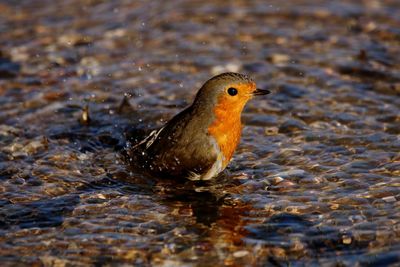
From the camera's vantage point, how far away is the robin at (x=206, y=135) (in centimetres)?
689

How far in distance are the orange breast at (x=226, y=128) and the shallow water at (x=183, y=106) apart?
324mm

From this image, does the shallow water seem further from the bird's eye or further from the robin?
the bird's eye

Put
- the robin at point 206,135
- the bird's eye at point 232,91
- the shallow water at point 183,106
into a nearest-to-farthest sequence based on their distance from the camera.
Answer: the shallow water at point 183,106, the robin at point 206,135, the bird's eye at point 232,91

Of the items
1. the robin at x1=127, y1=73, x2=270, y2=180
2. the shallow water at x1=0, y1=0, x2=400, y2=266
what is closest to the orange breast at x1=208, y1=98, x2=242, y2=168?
the robin at x1=127, y1=73, x2=270, y2=180

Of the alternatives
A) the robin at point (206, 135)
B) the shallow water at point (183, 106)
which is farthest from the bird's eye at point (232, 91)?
the shallow water at point (183, 106)

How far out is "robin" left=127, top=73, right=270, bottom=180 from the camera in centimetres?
689

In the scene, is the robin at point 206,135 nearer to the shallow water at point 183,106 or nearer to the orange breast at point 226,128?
the orange breast at point 226,128

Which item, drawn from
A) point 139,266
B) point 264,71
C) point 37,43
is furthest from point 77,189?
point 37,43

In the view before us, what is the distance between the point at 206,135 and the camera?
6965 mm

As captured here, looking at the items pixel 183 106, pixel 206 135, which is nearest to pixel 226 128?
pixel 206 135

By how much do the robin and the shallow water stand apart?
18 cm

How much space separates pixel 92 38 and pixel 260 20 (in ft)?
7.52

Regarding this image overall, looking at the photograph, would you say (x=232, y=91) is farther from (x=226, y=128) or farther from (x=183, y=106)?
(x=183, y=106)

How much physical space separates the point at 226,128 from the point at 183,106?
1.84 meters
